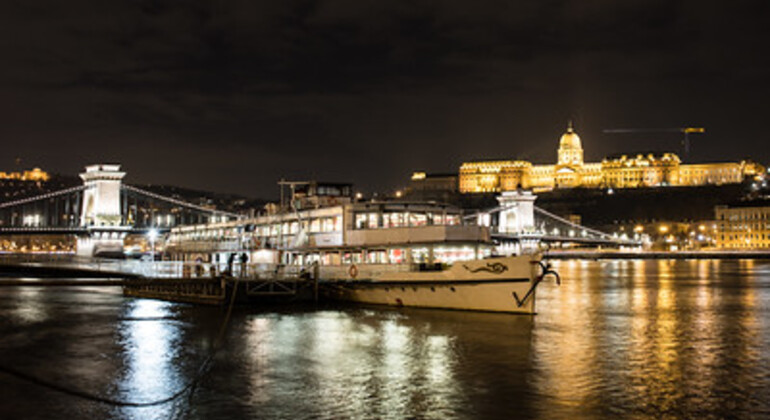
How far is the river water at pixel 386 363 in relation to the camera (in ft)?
56.3

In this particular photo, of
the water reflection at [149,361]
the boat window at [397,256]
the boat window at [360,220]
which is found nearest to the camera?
the water reflection at [149,361]

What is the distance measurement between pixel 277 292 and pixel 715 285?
143ft

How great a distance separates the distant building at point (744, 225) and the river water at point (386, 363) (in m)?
147

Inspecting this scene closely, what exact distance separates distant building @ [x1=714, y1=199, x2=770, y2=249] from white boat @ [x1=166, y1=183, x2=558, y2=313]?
148 meters

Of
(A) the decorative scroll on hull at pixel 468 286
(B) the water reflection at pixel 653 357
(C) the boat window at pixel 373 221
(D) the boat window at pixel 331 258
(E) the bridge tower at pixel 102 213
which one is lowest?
(B) the water reflection at pixel 653 357

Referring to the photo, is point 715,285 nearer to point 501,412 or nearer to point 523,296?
point 523,296

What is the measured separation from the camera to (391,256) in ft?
124

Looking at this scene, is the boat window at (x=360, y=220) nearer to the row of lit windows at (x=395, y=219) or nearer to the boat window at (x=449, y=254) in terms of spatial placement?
the row of lit windows at (x=395, y=219)

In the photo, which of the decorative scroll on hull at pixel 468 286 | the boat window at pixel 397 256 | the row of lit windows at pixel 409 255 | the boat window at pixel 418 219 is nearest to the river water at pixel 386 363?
the decorative scroll on hull at pixel 468 286

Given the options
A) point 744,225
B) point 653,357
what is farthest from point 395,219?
point 744,225

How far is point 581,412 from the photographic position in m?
16.7

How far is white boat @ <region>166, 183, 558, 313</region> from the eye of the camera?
32062 mm

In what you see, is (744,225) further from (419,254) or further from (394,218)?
(419,254)

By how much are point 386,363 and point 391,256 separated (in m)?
15.9
